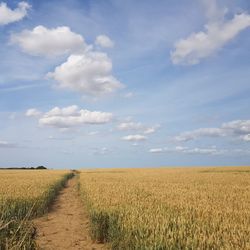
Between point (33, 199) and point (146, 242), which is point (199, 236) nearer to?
point (146, 242)

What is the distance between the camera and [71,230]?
12.7 metres


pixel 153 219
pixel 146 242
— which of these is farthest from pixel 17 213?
pixel 146 242

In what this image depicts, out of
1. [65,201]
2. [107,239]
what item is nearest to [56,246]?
[107,239]

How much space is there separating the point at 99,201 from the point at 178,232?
6.90 meters

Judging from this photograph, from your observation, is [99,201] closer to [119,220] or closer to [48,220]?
[48,220]

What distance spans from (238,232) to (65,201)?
15452mm

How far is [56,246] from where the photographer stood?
10258 millimetres

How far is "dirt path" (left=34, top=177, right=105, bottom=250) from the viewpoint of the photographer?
411 inches

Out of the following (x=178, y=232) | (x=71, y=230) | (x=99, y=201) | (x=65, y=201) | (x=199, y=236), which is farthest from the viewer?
(x=65, y=201)

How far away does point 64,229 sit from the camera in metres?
13.0

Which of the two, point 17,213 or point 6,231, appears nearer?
point 6,231

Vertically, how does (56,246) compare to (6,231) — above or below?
below

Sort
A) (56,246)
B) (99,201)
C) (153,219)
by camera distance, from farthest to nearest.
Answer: (99,201) → (56,246) → (153,219)

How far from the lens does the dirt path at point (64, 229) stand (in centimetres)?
1044
